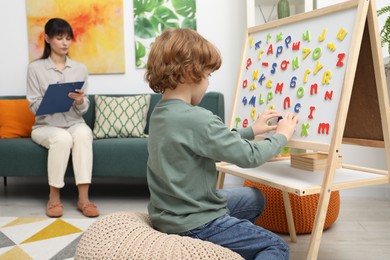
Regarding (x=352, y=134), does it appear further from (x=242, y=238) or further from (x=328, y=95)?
(x=242, y=238)

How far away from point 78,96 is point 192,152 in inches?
66.3

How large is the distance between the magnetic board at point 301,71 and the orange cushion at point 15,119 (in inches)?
76.9

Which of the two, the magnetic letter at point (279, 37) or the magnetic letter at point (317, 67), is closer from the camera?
the magnetic letter at point (317, 67)

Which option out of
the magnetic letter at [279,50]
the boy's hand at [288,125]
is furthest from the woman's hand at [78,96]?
the boy's hand at [288,125]

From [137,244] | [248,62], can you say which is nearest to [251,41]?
[248,62]

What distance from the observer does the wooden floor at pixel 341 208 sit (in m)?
1.92

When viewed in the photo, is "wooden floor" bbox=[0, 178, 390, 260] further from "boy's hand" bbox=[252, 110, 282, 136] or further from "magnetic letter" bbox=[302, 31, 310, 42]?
"magnetic letter" bbox=[302, 31, 310, 42]

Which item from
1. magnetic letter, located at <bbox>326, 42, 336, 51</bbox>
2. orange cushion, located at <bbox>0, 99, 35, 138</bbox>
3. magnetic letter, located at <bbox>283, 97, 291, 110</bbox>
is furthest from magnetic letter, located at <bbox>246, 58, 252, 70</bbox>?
orange cushion, located at <bbox>0, 99, 35, 138</bbox>

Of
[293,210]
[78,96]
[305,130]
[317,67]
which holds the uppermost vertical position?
[317,67]

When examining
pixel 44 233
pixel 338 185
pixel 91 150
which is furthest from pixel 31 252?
pixel 338 185

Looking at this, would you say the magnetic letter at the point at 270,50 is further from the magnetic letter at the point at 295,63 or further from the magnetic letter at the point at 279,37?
the magnetic letter at the point at 295,63

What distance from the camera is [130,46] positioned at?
3418 mm

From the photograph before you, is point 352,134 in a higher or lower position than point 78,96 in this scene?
lower

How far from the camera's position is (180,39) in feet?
4.07
